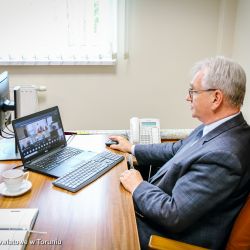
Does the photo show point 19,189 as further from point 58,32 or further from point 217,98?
point 58,32

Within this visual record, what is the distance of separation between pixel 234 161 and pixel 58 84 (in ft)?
7.07

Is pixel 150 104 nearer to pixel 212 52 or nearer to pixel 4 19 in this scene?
pixel 212 52

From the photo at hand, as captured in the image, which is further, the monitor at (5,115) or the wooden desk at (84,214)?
the monitor at (5,115)

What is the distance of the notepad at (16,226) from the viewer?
0.93m

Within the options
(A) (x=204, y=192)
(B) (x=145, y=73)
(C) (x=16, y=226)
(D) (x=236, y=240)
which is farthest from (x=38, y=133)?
(B) (x=145, y=73)

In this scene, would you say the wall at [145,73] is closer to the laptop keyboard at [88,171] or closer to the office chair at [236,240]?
the laptop keyboard at [88,171]

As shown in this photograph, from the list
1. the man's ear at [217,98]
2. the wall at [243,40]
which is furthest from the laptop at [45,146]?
the wall at [243,40]

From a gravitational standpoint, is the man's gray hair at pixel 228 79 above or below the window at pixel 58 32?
below

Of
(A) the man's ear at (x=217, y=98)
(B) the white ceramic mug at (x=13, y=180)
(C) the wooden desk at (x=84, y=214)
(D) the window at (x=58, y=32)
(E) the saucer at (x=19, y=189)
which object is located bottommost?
(C) the wooden desk at (x=84, y=214)

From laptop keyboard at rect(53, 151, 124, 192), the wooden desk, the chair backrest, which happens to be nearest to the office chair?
the chair backrest

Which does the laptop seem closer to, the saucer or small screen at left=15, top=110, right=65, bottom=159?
small screen at left=15, top=110, right=65, bottom=159

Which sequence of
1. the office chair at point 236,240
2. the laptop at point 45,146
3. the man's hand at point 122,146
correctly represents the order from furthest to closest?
the man's hand at point 122,146 → the laptop at point 45,146 → the office chair at point 236,240

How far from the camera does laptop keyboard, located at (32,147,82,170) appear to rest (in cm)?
146

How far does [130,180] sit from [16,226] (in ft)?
1.65
